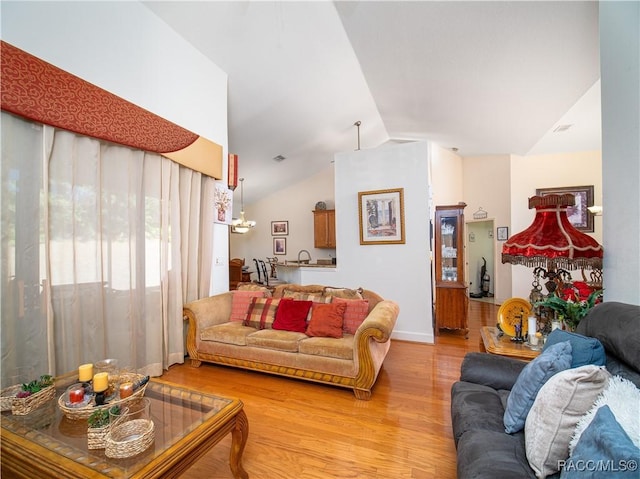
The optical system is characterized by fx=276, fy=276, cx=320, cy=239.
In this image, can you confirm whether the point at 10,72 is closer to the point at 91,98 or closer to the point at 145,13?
the point at 91,98

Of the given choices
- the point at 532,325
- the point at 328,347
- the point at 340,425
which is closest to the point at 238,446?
the point at 340,425

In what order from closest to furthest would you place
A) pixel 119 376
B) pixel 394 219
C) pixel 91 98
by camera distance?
pixel 119 376 → pixel 91 98 → pixel 394 219

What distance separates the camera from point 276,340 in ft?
8.84

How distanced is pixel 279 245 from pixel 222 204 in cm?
433

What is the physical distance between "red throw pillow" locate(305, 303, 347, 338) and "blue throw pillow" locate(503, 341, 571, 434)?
5.20 feet

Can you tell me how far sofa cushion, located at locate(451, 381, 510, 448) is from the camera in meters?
1.32

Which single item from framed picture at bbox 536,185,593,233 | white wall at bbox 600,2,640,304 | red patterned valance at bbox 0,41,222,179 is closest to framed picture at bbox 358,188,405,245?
white wall at bbox 600,2,640,304

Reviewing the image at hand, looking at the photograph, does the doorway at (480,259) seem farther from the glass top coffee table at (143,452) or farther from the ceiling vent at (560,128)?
the glass top coffee table at (143,452)

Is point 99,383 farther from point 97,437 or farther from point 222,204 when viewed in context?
point 222,204

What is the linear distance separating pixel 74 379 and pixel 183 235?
1.62 meters

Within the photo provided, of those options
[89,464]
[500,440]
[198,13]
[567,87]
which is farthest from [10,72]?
[567,87]

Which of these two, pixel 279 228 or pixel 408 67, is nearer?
pixel 408 67

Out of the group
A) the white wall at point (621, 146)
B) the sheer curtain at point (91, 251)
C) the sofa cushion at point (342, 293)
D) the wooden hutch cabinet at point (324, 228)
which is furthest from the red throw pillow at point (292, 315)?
the wooden hutch cabinet at point (324, 228)

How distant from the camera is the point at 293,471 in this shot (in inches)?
63.6
